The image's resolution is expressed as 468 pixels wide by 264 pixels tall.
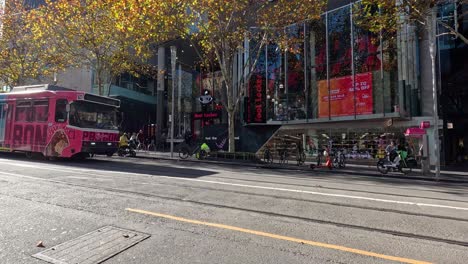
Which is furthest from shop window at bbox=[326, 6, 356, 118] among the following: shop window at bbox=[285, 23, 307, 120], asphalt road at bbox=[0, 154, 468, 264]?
asphalt road at bbox=[0, 154, 468, 264]

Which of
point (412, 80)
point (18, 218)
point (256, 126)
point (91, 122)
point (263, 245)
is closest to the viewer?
point (263, 245)

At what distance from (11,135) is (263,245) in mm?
16848

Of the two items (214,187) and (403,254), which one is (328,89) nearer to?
(214,187)

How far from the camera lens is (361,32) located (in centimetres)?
2122

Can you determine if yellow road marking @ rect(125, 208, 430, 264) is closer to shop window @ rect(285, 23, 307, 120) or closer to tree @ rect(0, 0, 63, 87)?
shop window @ rect(285, 23, 307, 120)

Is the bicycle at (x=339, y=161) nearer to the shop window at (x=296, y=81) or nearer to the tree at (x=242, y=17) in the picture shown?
the shop window at (x=296, y=81)

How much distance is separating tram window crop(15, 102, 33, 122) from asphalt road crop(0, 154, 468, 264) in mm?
7749

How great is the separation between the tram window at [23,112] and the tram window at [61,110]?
76.5 inches

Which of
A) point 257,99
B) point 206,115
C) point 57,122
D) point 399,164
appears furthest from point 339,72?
point 57,122

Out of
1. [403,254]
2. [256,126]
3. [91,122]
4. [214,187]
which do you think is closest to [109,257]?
[403,254]

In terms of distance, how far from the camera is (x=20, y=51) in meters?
27.7

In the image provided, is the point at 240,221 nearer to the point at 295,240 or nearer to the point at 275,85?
the point at 295,240

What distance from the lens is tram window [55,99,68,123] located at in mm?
14844

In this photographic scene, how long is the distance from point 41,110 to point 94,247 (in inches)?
532
